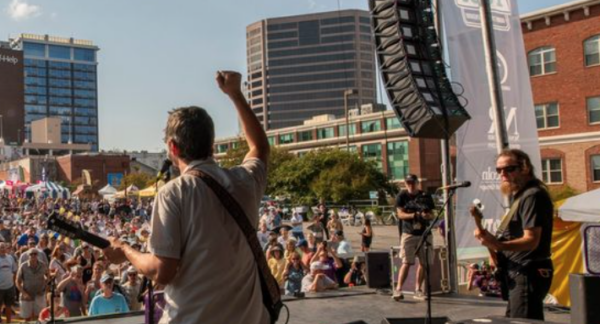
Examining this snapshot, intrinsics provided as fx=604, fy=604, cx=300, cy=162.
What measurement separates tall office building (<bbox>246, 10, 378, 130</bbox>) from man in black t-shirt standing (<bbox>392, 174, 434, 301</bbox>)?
13573 cm

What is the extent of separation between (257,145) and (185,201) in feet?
2.02

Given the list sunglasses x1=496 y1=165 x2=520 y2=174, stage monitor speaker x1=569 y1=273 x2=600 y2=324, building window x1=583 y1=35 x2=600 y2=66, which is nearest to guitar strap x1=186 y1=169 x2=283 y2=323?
sunglasses x1=496 y1=165 x2=520 y2=174

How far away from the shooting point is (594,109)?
3281cm

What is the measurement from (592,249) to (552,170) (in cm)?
2989

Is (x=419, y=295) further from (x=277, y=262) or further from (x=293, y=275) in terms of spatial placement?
(x=277, y=262)

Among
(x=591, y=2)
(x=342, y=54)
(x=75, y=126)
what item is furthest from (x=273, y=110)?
(x=591, y=2)

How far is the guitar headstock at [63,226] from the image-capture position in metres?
2.87

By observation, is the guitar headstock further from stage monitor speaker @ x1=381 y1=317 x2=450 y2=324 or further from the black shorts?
the black shorts

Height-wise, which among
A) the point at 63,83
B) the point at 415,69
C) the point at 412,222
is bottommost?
the point at 412,222

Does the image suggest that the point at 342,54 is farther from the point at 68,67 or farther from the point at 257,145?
the point at 257,145

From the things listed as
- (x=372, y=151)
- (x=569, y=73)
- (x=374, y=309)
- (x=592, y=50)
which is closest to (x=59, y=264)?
(x=374, y=309)

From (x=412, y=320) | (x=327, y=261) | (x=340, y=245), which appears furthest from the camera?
(x=340, y=245)

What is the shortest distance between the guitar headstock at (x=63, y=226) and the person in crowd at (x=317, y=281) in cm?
718

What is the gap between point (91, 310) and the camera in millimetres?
9094
